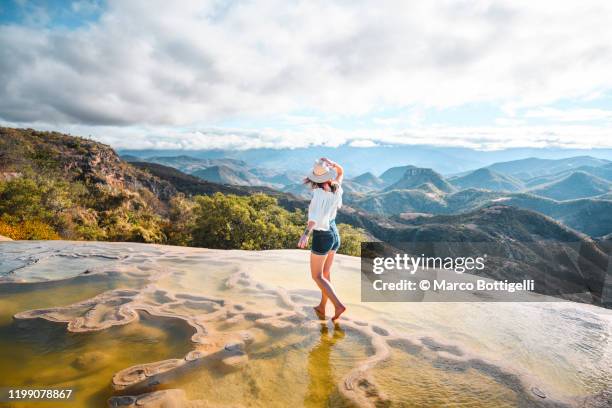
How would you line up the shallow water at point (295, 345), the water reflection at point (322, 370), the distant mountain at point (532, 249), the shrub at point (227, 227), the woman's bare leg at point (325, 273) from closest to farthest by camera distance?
the water reflection at point (322, 370) < the shallow water at point (295, 345) < the woman's bare leg at point (325, 273) < the shrub at point (227, 227) < the distant mountain at point (532, 249)

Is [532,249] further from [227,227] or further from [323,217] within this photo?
[323,217]

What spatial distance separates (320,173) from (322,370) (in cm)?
312

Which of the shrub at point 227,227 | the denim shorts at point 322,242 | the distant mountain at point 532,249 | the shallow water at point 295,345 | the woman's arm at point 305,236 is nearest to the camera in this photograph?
the shallow water at point 295,345

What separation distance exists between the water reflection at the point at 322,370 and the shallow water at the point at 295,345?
2 centimetres

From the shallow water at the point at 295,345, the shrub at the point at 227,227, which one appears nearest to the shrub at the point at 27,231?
the shrub at the point at 227,227

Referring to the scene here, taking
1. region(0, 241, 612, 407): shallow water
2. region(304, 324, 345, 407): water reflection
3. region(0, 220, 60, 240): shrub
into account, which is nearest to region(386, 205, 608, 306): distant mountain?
region(0, 241, 612, 407): shallow water

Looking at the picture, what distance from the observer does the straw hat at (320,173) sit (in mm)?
5941

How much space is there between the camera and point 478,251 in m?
164

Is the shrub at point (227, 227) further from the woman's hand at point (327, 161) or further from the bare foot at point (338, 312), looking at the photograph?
the woman's hand at point (327, 161)

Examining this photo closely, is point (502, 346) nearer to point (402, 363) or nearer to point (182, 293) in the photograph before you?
point (402, 363)

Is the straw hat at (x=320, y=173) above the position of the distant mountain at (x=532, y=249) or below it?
above

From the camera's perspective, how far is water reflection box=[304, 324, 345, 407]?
4.00 metres

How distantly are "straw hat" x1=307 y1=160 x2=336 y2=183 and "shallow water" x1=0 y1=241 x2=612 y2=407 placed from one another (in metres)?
2.54

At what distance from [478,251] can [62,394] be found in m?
183
